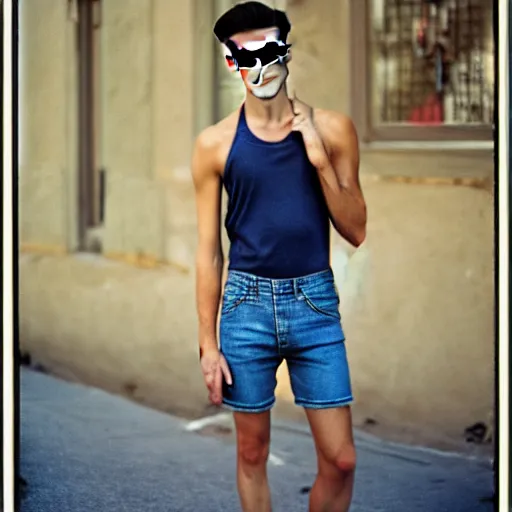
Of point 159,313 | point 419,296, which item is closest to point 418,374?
point 419,296

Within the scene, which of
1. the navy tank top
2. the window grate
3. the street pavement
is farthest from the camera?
the window grate

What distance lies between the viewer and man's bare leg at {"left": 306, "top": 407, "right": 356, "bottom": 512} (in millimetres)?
4949

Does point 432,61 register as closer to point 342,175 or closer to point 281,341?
point 342,175

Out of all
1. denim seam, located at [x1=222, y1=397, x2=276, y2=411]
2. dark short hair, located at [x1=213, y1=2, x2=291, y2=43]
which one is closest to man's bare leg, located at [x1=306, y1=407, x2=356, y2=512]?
denim seam, located at [x1=222, y1=397, x2=276, y2=411]

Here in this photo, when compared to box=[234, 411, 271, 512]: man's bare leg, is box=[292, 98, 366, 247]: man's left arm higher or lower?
higher

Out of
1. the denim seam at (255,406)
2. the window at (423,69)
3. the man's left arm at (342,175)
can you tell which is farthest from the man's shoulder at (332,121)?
the denim seam at (255,406)

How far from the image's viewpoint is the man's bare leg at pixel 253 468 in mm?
5090

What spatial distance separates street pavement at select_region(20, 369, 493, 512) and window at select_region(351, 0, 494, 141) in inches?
51.9

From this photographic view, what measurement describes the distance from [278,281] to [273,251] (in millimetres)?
138

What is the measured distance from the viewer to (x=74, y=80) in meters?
5.59

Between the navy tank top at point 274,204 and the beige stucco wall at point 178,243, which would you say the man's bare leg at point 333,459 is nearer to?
the beige stucco wall at point 178,243

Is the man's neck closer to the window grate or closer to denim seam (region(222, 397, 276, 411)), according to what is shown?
the window grate

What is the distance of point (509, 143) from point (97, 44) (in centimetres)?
178

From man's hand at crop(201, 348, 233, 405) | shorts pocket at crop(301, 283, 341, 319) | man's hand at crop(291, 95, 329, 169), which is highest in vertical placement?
man's hand at crop(291, 95, 329, 169)
